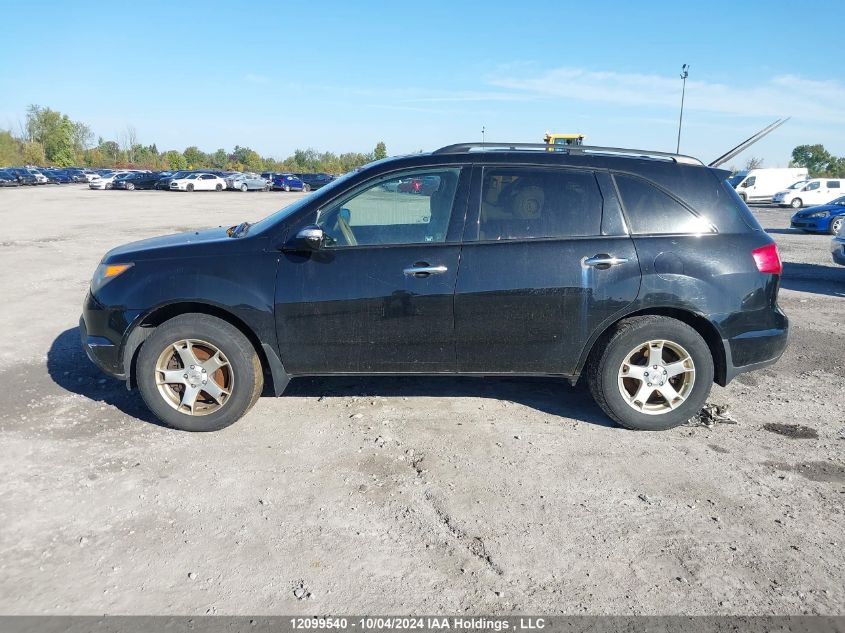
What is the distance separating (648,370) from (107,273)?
12.7ft

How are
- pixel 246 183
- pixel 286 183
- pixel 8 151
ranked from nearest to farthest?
pixel 246 183
pixel 286 183
pixel 8 151

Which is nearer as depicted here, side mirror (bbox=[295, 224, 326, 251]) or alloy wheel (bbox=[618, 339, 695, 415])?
side mirror (bbox=[295, 224, 326, 251])

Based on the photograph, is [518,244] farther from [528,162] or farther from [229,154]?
[229,154]

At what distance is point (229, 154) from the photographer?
362ft

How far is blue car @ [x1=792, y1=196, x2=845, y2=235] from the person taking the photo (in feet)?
61.8

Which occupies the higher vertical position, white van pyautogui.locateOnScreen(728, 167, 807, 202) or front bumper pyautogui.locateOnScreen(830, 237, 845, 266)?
white van pyautogui.locateOnScreen(728, 167, 807, 202)

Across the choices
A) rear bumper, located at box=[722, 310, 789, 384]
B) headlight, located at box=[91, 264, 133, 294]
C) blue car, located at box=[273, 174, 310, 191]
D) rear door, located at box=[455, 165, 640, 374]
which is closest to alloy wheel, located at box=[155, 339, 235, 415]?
headlight, located at box=[91, 264, 133, 294]

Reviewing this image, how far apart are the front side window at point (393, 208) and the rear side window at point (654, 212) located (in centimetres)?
120

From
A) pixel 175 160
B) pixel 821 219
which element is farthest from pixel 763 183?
pixel 175 160

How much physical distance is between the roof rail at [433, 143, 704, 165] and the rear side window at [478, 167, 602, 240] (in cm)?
31

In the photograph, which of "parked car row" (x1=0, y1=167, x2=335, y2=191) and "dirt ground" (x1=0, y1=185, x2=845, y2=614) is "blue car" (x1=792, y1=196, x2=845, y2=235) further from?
"parked car row" (x1=0, y1=167, x2=335, y2=191)

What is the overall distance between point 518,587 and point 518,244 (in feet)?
7.52

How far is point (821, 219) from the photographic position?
62.0 ft

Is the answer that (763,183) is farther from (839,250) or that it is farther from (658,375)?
(658,375)
